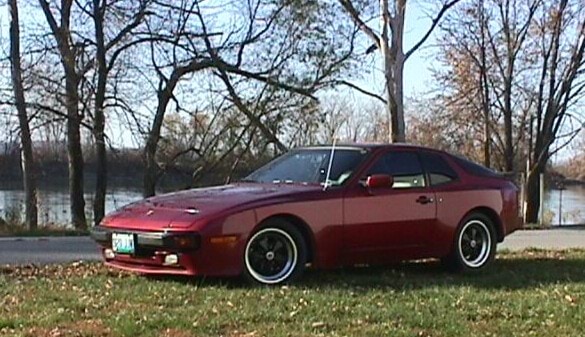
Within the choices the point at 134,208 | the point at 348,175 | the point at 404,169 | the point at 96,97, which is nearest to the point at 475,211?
the point at 404,169

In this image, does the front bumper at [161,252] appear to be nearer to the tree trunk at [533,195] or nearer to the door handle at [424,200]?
the door handle at [424,200]

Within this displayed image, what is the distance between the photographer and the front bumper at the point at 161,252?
780 centimetres

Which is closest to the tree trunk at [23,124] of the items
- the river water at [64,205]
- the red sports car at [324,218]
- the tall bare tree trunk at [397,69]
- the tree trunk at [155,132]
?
the river water at [64,205]

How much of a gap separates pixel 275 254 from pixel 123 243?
134 cm

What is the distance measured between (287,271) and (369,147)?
1.71m

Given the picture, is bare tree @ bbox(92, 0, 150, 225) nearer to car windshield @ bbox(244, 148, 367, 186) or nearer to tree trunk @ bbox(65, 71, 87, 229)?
tree trunk @ bbox(65, 71, 87, 229)

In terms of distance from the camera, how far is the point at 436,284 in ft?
27.9

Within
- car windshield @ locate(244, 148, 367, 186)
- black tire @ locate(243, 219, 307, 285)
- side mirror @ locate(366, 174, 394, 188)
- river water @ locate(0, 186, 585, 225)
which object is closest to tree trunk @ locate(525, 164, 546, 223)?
river water @ locate(0, 186, 585, 225)

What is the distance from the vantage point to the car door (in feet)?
28.7

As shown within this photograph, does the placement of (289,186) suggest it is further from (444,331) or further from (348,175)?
(444,331)

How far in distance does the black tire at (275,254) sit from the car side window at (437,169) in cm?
183

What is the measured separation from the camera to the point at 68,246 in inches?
511

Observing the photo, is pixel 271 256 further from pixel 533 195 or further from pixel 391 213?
pixel 533 195

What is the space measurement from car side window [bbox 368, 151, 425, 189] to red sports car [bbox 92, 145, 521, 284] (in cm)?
1
